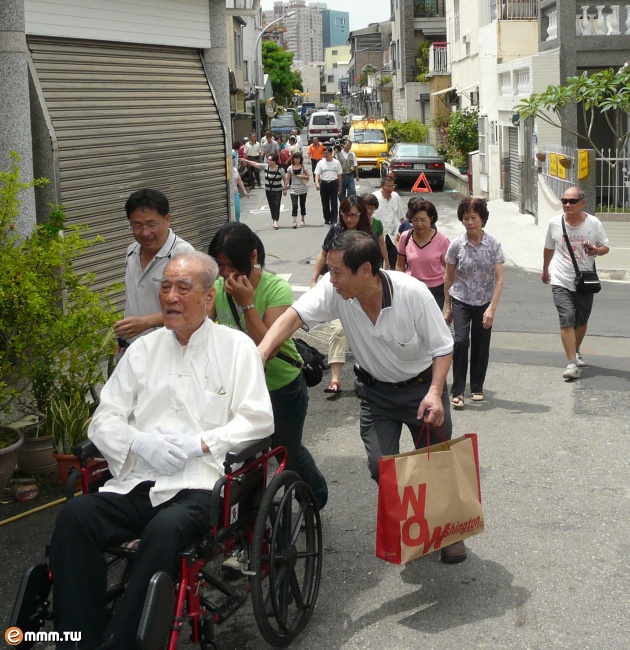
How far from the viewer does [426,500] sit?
4.76 metres

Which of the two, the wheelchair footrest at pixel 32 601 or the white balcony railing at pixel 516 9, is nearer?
the wheelchair footrest at pixel 32 601

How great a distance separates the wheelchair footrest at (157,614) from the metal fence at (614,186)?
14.9 meters

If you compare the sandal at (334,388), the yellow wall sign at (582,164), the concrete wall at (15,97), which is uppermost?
the concrete wall at (15,97)

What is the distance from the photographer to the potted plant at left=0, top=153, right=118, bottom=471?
238 inches

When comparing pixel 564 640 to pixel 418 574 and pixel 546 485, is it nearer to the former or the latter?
pixel 418 574

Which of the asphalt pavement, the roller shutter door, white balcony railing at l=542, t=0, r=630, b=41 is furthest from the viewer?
the roller shutter door

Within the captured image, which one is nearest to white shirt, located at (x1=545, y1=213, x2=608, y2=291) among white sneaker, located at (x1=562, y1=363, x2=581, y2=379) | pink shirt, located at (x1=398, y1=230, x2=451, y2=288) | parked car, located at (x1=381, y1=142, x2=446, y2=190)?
white sneaker, located at (x1=562, y1=363, x2=581, y2=379)

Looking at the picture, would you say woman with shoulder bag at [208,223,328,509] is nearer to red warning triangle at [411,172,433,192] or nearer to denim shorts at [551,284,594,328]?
denim shorts at [551,284,594,328]

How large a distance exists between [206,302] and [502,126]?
2355 centimetres

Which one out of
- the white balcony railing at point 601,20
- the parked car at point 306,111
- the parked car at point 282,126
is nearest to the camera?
the white balcony railing at point 601,20

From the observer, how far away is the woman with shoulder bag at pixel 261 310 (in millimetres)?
5121

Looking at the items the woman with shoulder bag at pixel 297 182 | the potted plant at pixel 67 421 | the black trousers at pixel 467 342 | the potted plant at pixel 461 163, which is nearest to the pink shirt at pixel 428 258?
the black trousers at pixel 467 342

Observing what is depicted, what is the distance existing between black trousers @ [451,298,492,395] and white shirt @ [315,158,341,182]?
13415mm

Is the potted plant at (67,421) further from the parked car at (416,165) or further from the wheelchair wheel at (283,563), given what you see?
the parked car at (416,165)
